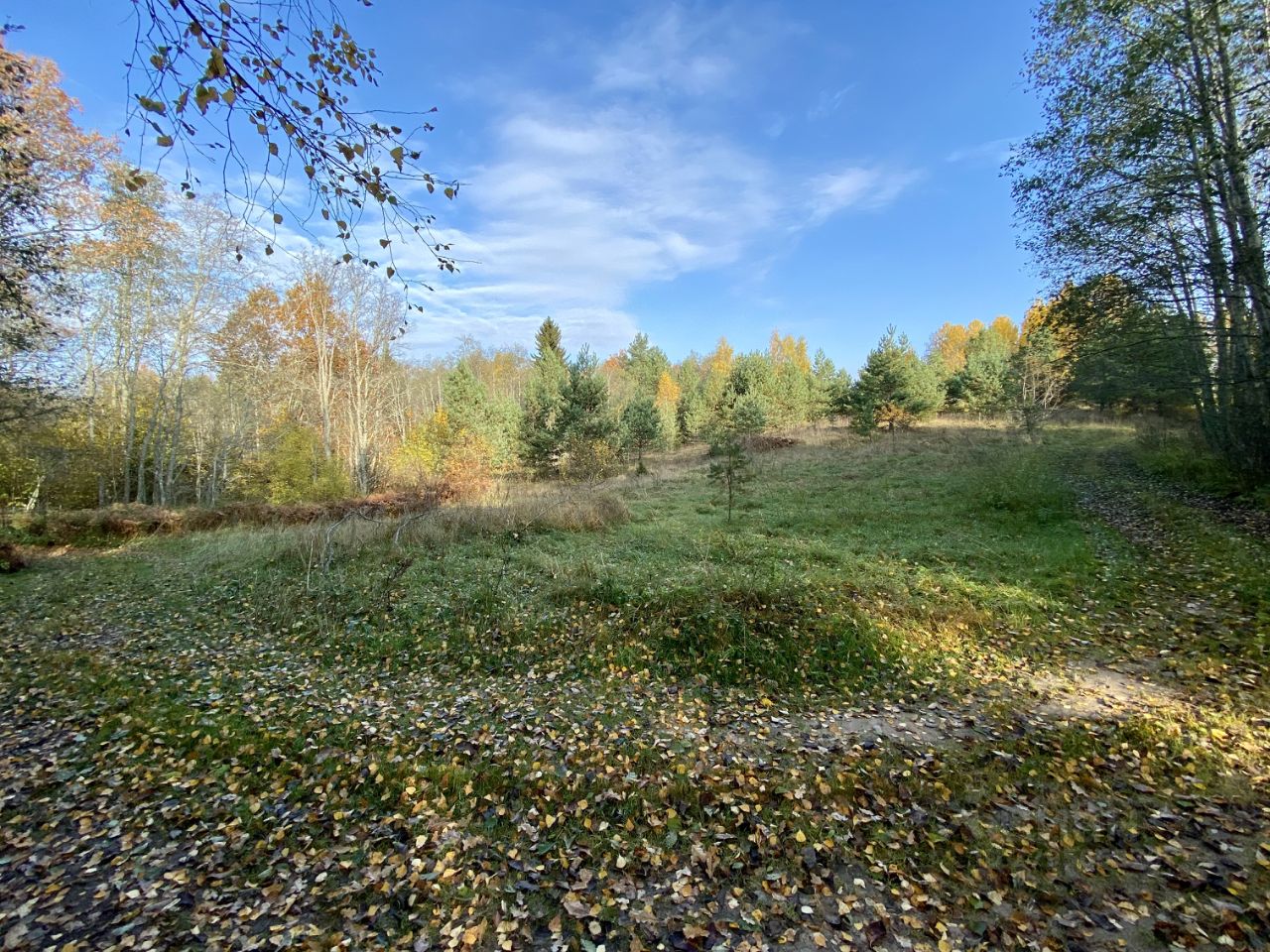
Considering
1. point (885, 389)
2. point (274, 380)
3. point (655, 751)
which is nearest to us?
Result: point (655, 751)

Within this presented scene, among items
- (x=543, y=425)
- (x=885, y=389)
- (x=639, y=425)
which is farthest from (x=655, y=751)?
(x=885, y=389)

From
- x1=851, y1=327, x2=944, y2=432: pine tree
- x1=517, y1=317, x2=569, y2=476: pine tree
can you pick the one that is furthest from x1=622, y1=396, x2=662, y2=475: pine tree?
x1=851, y1=327, x2=944, y2=432: pine tree

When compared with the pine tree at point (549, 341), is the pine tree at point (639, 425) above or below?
below

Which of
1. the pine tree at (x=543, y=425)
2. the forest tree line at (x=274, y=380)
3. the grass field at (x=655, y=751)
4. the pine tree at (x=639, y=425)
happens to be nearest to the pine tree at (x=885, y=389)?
the forest tree line at (x=274, y=380)

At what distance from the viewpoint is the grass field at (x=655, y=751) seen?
3092 mm

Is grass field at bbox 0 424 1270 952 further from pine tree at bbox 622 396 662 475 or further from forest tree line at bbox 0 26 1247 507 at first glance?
pine tree at bbox 622 396 662 475

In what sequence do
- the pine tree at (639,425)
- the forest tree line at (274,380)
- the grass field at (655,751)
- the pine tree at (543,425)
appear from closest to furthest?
1. the grass field at (655,751)
2. the forest tree line at (274,380)
3. the pine tree at (543,425)
4. the pine tree at (639,425)

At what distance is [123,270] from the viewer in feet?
58.7

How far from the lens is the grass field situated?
10.1 ft

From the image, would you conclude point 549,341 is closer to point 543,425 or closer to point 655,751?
point 543,425

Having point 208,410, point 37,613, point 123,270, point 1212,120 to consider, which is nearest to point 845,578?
point 1212,120

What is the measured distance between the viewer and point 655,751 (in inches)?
190

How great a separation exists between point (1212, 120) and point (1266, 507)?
7551mm

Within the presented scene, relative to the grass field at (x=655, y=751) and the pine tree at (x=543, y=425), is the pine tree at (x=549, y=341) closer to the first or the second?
the pine tree at (x=543, y=425)
